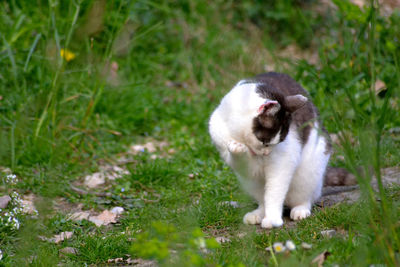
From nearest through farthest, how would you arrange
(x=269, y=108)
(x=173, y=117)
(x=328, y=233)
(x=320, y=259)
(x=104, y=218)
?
(x=320, y=259), (x=328, y=233), (x=269, y=108), (x=104, y=218), (x=173, y=117)

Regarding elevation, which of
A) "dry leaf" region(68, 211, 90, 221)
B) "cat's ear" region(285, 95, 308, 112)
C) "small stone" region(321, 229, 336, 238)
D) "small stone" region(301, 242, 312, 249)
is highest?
"cat's ear" region(285, 95, 308, 112)

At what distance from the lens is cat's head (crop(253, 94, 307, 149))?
3023 mm

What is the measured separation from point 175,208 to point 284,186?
0.85 meters

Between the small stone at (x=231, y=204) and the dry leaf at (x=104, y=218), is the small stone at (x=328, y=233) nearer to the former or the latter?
the small stone at (x=231, y=204)

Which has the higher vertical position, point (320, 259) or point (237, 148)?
point (237, 148)

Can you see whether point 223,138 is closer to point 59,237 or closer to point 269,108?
point 269,108

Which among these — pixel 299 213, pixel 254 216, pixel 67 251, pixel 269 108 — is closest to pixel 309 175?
pixel 299 213

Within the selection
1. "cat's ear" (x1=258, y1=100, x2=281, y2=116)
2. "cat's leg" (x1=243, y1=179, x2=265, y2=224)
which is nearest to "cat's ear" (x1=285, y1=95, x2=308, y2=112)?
"cat's ear" (x1=258, y1=100, x2=281, y2=116)

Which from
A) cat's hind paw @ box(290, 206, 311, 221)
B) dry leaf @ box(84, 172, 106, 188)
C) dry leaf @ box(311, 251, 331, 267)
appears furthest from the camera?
dry leaf @ box(84, 172, 106, 188)

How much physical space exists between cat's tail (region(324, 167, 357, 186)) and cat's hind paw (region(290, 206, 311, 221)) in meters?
0.61

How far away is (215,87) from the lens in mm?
6258

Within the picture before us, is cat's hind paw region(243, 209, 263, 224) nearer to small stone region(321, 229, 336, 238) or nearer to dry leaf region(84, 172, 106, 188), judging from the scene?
small stone region(321, 229, 336, 238)

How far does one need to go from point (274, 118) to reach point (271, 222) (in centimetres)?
71

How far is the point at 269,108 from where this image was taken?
3014 millimetres
